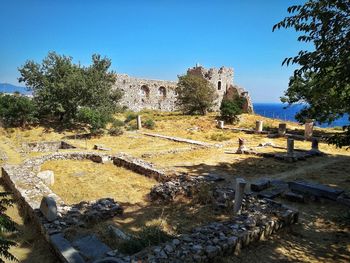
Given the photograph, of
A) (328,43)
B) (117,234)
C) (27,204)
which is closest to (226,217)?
(117,234)

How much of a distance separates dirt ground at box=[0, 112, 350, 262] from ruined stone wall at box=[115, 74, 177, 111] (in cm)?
1767

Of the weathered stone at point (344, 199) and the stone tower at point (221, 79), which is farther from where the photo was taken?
the stone tower at point (221, 79)

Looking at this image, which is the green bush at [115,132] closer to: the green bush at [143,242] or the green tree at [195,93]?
the green tree at [195,93]

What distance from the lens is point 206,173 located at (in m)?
11.6

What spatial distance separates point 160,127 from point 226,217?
19.8 meters

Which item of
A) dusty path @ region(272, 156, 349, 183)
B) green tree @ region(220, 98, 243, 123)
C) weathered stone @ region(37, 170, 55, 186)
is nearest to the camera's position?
weathered stone @ region(37, 170, 55, 186)

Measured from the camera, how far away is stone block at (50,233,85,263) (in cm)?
486

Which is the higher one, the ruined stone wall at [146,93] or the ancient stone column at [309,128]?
the ruined stone wall at [146,93]

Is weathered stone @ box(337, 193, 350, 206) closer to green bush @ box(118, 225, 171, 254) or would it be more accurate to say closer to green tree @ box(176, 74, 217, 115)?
green bush @ box(118, 225, 171, 254)

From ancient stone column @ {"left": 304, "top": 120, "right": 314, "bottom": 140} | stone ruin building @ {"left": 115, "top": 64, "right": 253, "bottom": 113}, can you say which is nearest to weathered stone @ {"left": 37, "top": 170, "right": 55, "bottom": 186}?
ancient stone column @ {"left": 304, "top": 120, "right": 314, "bottom": 140}


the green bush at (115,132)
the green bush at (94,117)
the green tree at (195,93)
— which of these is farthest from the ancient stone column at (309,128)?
the green bush at (94,117)

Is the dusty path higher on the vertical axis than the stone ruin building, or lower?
lower

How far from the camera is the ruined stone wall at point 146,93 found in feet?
129

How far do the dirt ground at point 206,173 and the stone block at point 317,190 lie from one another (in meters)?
0.24
